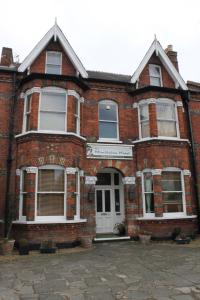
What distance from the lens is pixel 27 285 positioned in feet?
20.9

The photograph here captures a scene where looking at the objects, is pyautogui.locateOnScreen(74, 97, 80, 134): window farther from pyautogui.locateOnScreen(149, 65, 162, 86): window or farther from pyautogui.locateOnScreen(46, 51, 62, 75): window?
pyautogui.locateOnScreen(149, 65, 162, 86): window

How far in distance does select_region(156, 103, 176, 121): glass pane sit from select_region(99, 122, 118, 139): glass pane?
2.48 metres

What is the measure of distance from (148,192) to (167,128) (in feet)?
12.0

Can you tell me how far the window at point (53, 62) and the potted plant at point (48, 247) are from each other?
8571mm

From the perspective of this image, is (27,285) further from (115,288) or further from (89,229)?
(89,229)

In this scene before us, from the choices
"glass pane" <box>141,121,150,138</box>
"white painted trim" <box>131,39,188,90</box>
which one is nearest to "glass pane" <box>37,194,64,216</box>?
→ "glass pane" <box>141,121,150,138</box>

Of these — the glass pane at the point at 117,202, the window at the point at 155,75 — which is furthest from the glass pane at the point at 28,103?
the window at the point at 155,75

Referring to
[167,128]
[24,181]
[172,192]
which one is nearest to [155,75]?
[167,128]

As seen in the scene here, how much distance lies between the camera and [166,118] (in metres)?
14.6

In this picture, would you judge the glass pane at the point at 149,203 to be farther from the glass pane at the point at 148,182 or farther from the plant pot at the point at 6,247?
the plant pot at the point at 6,247

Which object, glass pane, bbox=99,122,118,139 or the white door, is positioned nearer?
the white door

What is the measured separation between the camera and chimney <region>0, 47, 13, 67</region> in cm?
1524

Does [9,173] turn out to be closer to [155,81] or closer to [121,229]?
[121,229]

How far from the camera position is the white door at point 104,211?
14.2 meters
